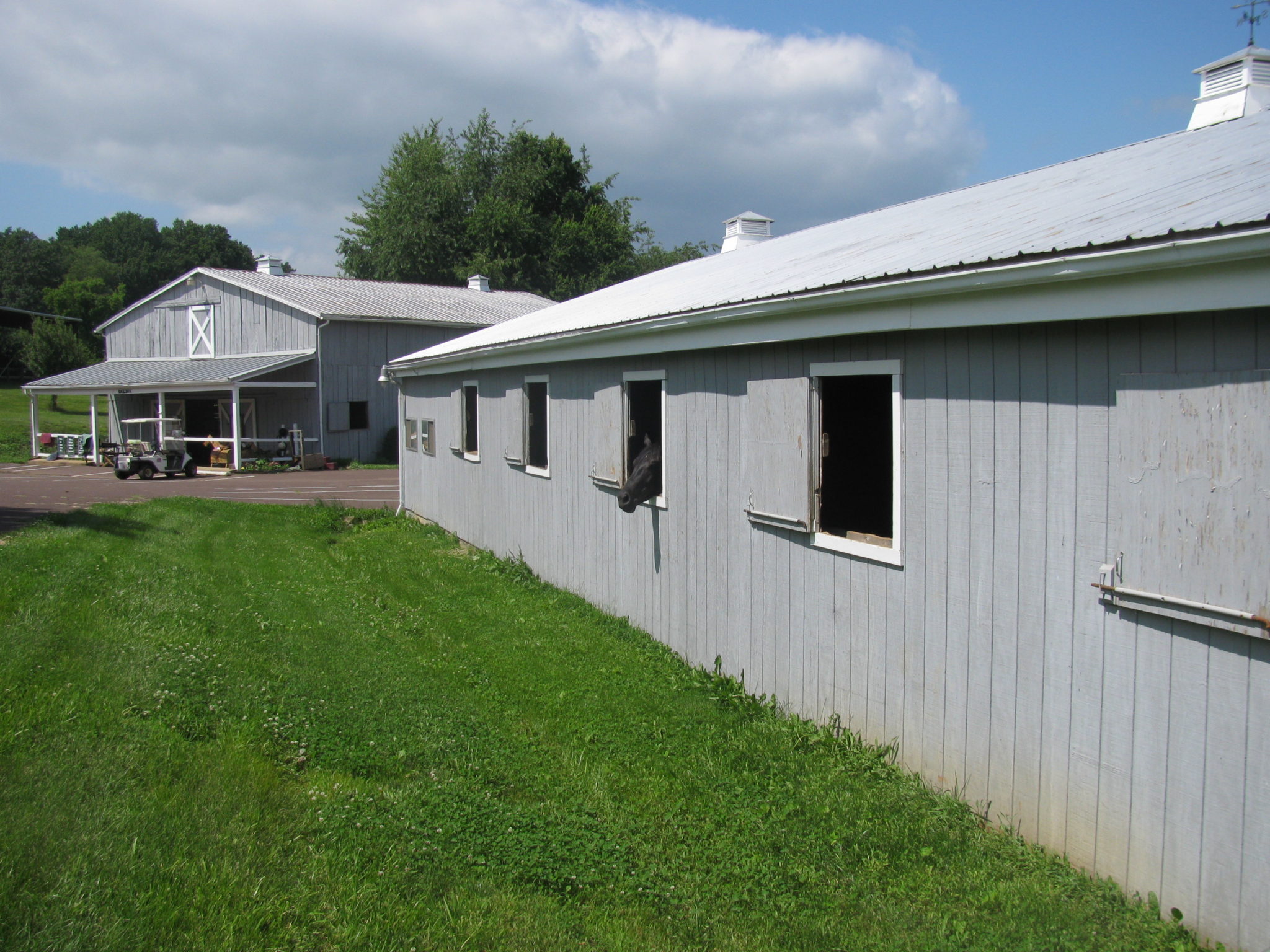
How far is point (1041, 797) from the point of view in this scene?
4141 millimetres

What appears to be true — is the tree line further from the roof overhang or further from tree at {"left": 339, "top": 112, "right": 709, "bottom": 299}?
the roof overhang

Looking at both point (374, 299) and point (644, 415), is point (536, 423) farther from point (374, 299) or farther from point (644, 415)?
point (374, 299)

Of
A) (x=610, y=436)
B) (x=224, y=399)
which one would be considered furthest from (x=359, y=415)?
(x=610, y=436)

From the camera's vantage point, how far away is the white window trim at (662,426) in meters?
7.68

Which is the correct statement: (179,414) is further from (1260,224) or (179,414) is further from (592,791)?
(1260,224)

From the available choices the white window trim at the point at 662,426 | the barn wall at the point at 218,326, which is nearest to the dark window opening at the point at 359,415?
the barn wall at the point at 218,326

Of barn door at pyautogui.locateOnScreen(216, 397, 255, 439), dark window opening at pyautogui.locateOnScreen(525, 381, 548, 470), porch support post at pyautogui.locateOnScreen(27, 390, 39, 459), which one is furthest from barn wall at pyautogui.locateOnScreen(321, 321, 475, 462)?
dark window opening at pyautogui.locateOnScreen(525, 381, 548, 470)

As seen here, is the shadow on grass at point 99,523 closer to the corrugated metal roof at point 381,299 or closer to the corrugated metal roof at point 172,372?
the corrugated metal roof at point 172,372

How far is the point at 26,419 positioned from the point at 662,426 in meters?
38.5

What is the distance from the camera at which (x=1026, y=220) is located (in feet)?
16.4

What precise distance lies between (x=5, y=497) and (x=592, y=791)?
18278 mm

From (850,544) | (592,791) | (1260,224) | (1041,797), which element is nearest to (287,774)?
(592,791)

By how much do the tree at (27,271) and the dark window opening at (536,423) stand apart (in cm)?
6757

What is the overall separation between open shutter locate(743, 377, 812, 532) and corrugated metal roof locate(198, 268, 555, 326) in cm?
2463
